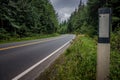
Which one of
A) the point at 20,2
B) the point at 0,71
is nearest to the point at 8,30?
the point at 20,2

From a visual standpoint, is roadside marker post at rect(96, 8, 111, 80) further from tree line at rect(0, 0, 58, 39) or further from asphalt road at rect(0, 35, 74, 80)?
tree line at rect(0, 0, 58, 39)

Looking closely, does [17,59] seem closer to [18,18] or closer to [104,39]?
[104,39]

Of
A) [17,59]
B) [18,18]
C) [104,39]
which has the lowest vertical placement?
[17,59]

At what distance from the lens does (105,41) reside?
338cm

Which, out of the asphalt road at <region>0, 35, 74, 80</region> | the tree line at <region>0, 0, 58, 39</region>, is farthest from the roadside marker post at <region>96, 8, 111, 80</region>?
the tree line at <region>0, 0, 58, 39</region>

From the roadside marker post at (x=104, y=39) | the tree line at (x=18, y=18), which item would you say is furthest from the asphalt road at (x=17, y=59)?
the tree line at (x=18, y=18)

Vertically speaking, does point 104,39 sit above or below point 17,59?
above

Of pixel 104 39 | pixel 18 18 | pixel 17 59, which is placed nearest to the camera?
pixel 104 39

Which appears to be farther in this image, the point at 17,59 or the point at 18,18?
the point at 18,18

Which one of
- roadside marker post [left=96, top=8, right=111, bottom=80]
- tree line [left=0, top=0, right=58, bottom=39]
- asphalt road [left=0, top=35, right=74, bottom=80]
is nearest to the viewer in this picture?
roadside marker post [left=96, top=8, right=111, bottom=80]

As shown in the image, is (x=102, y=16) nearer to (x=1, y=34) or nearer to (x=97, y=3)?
(x=97, y=3)

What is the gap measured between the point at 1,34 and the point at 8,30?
5.36 metres

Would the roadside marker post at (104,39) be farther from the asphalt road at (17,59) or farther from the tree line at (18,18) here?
the tree line at (18,18)

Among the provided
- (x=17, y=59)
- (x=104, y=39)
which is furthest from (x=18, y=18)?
(x=104, y=39)
